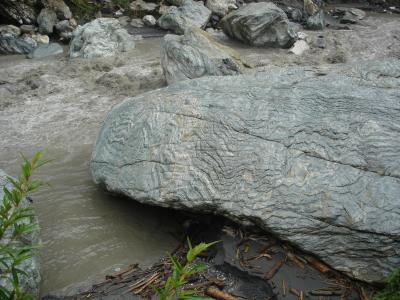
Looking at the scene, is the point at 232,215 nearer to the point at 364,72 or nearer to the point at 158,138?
the point at 158,138

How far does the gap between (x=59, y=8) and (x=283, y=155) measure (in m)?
9.67

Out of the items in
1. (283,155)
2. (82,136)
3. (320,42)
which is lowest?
(82,136)

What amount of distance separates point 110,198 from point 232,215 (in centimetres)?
166

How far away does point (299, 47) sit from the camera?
9.85m

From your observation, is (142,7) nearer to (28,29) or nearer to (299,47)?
(28,29)

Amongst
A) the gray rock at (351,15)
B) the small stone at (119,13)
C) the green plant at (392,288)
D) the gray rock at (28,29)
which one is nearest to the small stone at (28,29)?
the gray rock at (28,29)

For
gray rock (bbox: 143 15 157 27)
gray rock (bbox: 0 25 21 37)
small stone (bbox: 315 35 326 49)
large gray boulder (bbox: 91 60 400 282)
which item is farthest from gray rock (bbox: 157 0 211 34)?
large gray boulder (bbox: 91 60 400 282)

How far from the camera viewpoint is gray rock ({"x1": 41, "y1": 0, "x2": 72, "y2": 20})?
11.2 metres

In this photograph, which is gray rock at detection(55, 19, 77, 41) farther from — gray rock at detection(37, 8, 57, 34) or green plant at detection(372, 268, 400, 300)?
green plant at detection(372, 268, 400, 300)

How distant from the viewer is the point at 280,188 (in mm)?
3449

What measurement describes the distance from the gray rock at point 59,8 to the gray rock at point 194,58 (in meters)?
5.10

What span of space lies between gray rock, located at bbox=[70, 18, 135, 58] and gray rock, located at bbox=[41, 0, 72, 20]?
73.4 inches

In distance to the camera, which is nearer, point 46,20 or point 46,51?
point 46,51

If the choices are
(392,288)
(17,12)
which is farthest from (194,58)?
(17,12)
